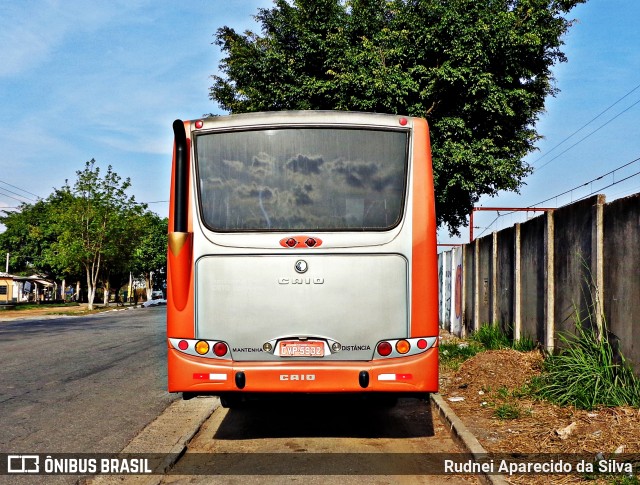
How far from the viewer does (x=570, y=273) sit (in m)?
8.81

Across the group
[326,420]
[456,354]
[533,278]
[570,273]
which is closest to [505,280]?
[456,354]

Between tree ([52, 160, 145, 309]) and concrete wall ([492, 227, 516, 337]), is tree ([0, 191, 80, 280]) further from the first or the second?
concrete wall ([492, 227, 516, 337])

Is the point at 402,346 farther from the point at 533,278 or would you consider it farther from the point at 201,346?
the point at 533,278

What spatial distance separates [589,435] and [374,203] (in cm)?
284

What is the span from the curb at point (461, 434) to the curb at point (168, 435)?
266 cm

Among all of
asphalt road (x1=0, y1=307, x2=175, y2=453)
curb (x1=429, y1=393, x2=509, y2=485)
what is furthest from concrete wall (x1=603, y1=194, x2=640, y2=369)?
asphalt road (x1=0, y1=307, x2=175, y2=453)

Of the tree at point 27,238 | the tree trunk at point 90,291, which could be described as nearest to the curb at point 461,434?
the tree trunk at point 90,291

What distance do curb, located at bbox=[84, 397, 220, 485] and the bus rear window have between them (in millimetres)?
2142

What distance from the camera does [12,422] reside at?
25.2 ft

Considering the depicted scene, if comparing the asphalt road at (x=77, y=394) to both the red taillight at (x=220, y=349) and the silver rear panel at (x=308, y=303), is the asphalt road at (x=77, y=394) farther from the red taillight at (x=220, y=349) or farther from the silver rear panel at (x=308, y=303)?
the silver rear panel at (x=308, y=303)

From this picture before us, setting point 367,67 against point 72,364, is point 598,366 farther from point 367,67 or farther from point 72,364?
point 367,67

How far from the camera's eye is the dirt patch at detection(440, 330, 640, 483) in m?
5.83

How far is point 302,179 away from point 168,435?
3012mm

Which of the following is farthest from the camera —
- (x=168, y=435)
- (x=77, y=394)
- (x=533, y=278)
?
(x=533, y=278)
